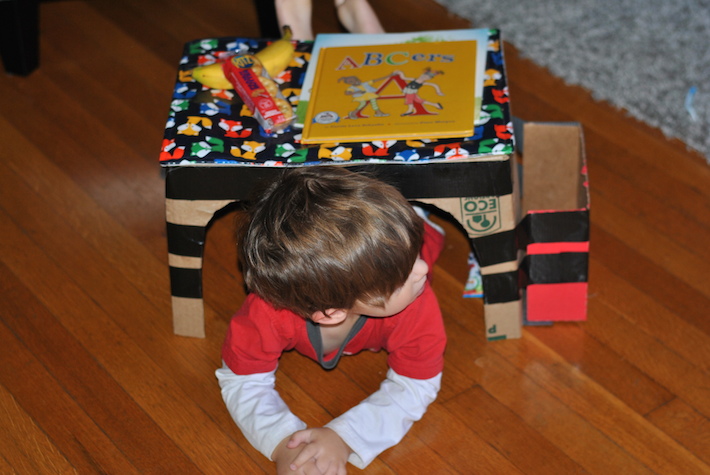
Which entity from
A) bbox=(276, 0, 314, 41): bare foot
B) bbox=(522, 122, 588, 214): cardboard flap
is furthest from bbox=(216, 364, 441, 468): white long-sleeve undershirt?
bbox=(276, 0, 314, 41): bare foot

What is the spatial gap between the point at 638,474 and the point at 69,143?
52.6 inches

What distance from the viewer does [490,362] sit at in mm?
1356

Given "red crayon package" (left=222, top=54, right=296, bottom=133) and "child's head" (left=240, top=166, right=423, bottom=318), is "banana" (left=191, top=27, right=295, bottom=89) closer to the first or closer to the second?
"red crayon package" (left=222, top=54, right=296, bottom=133)

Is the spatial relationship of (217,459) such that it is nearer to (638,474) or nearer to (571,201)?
(638,474)

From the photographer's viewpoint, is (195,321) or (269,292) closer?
(269,292)

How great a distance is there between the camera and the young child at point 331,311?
1.04 metres

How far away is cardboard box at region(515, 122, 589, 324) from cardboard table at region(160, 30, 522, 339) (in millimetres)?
49

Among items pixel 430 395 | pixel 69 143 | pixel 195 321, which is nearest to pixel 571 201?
pixel 430 395

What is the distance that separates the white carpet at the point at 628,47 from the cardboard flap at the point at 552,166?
1.30 feet

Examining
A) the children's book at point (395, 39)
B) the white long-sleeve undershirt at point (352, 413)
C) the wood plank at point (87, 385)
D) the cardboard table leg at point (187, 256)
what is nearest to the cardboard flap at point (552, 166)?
the children's book at point (395, 39)

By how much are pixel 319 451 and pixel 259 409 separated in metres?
0.12

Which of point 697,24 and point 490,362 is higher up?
point 697,24

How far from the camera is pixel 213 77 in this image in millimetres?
1348

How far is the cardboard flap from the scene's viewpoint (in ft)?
5.04
